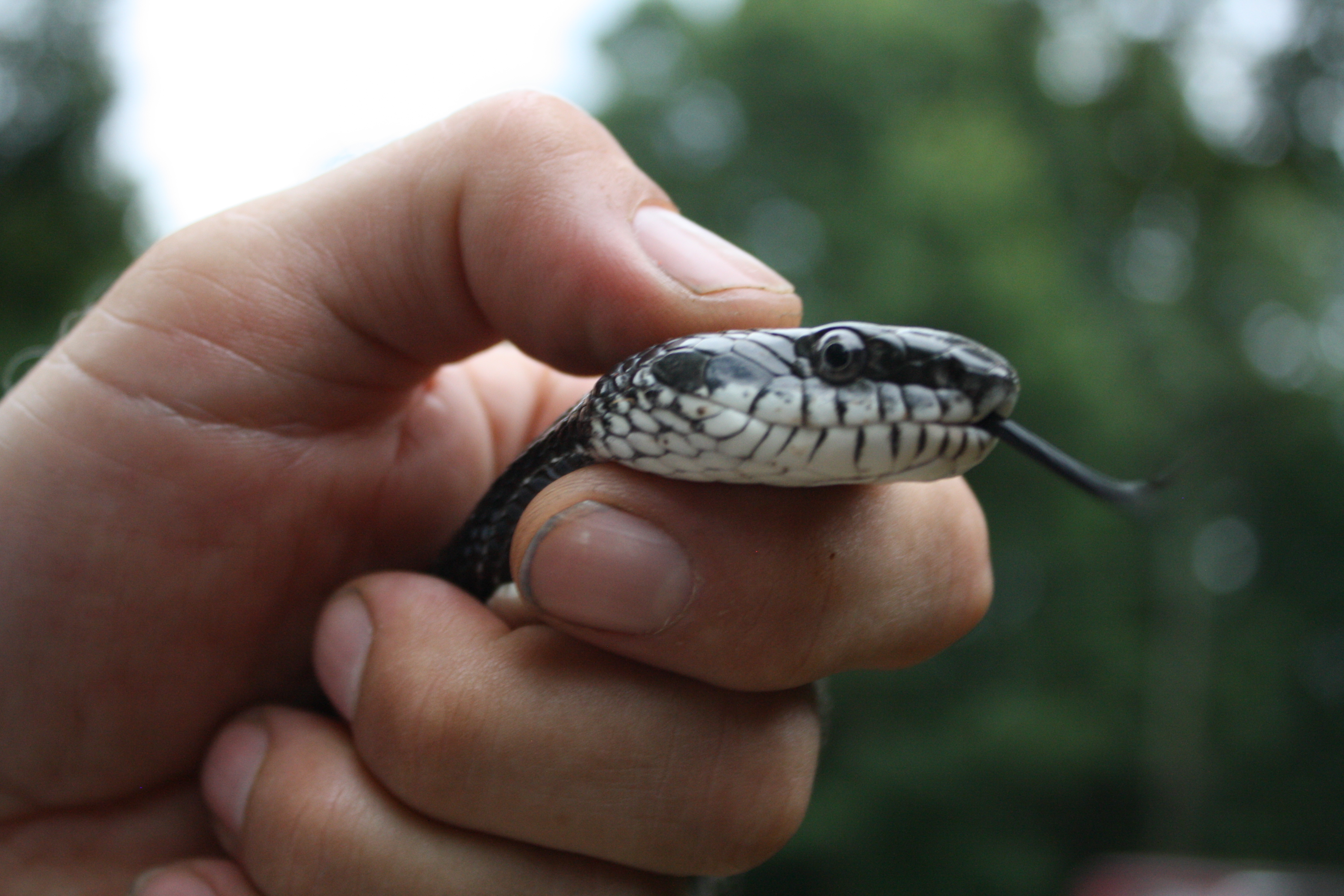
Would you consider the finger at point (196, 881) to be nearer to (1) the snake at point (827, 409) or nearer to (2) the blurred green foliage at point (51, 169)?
(1) the snake at point (827, 409)

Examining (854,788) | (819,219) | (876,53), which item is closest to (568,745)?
(854,788)

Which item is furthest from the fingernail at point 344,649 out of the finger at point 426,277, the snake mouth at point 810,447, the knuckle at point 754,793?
the snake mouth at point 810,447

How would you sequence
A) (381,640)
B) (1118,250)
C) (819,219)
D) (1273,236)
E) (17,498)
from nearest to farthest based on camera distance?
(381,640) → (17,498) → (819,219) → (1273,236) → (1118,250)

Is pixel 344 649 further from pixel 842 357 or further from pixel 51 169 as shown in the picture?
pixel 51 169

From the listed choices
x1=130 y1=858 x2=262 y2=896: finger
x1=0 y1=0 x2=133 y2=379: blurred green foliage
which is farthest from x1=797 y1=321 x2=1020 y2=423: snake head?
x1=0 y1=0 x2=133 y2=379: blurred green foliage

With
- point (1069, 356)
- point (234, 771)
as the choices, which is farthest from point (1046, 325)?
point (234, 771)

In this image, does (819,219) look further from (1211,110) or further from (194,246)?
(194,246)
